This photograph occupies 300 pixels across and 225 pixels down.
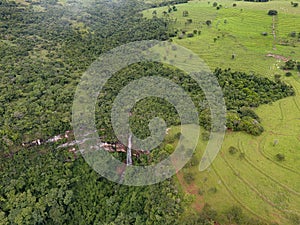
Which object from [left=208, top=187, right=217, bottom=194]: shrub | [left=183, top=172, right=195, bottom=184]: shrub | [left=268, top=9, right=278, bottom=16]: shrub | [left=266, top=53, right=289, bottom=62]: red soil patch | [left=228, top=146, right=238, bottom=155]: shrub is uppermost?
[left=268, top=9, right=278, bottom=16]: shrub

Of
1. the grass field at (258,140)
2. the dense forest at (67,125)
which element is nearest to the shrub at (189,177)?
the grass field at (258,140)

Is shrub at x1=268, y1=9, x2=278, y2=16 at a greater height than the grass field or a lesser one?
greater

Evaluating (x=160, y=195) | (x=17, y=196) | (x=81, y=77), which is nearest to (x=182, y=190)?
(x=160, y=195)

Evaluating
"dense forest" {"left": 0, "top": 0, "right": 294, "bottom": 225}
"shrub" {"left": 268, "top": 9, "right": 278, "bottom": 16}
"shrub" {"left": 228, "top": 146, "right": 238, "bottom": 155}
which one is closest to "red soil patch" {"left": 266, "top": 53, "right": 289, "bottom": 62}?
"dense forest" {"left": 0, "top": 0, "right": 294, "bottom": 225}

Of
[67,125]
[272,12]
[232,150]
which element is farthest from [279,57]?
[67,125]

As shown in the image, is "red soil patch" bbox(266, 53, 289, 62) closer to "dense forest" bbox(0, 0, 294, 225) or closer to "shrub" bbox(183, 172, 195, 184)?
"dense forest" bbox(0, 0, 294, 225)

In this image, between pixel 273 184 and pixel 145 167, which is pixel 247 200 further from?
pixel 145 167

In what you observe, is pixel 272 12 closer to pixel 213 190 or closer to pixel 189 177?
pixel 189 177
